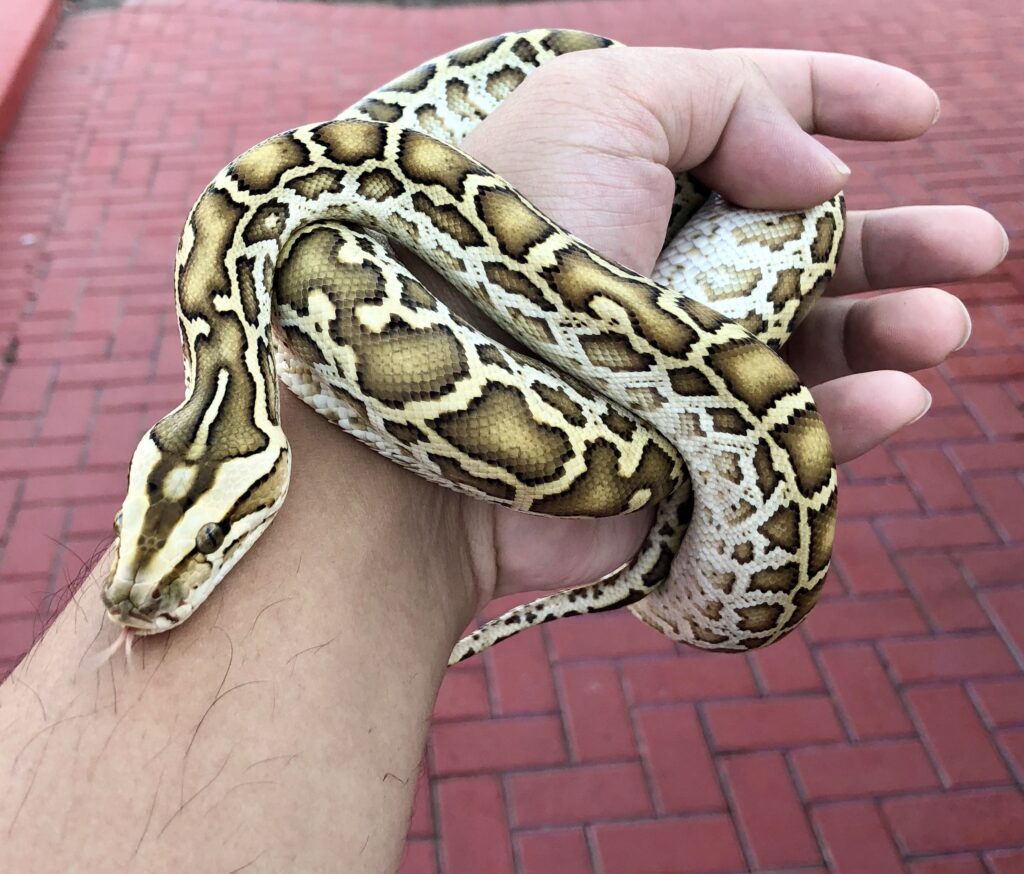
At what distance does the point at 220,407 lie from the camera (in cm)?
271

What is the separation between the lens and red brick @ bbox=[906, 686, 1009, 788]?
4832 millimetres

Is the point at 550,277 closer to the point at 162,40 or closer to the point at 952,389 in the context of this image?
the point at 952,389

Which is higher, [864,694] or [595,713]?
[864,694]

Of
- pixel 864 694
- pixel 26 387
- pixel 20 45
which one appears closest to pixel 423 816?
pixel 864 694

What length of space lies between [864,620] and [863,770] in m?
0.91

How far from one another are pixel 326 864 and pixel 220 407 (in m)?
1.23

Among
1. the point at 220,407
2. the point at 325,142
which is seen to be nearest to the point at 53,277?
the point at 325,142

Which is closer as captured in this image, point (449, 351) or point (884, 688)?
point (449, 351)

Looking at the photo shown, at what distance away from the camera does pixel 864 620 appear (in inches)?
216

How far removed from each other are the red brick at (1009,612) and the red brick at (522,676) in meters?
2.54

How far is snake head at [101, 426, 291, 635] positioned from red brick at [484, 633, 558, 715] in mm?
2751

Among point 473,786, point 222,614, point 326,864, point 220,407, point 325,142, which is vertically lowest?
point 473,786

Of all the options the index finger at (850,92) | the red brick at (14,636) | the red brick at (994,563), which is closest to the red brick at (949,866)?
the red brick at (994,563)

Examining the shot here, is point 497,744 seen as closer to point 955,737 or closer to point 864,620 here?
point 864,620
